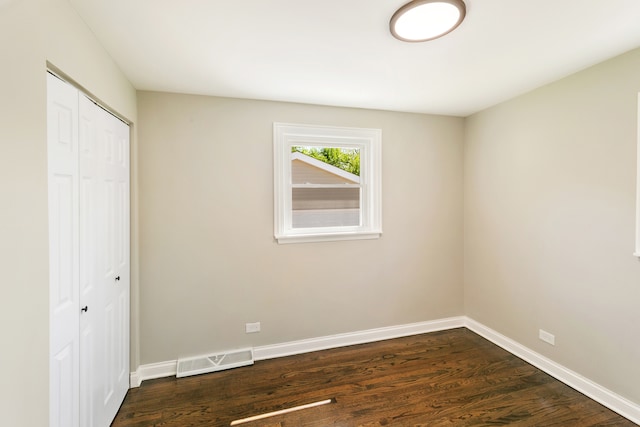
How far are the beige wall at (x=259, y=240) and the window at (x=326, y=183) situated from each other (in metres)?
0.10

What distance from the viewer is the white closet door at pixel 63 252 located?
4.24ft

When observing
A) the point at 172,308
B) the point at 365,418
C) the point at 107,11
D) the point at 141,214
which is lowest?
the point at 365,418

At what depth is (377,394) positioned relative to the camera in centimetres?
227

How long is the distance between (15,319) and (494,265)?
3.64 meters

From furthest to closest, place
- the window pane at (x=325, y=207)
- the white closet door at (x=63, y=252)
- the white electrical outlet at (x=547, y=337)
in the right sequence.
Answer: the window pane at (x=325, y=207)
the white electrical outlet at (x=547, y=337)
the white closet door at (x=63, y=252)

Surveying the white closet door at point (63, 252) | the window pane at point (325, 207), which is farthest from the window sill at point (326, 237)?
the white closet door at point (63, 252)

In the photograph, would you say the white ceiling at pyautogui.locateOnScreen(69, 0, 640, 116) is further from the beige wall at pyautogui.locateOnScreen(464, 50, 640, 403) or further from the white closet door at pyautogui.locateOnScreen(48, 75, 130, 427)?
the white closet door at pyautogui.locateOnScreen(48, 75, 130, 427)

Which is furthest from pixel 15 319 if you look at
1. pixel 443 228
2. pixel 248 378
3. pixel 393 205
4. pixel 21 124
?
pixel 443 228

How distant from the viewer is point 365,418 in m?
2.01

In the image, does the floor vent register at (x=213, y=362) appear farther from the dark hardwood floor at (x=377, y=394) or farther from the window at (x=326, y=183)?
the window at (x=326, y=183)

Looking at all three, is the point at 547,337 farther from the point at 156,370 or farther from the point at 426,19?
the point at 156,370

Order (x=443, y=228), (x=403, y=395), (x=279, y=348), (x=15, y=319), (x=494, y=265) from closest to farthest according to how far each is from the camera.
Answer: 1. (x=15, y=319)
2. (x=403, y=395)
3. (x=279, y=348)
4. (x=494, y=265)
5. (x=443, y=228)

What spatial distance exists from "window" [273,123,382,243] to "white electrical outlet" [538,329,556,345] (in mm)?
1719

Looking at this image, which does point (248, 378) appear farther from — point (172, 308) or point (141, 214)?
point (141, 214)
